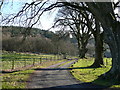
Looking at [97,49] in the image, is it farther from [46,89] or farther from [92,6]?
[46,89]

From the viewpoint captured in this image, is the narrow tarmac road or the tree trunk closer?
the narrow tarmac road

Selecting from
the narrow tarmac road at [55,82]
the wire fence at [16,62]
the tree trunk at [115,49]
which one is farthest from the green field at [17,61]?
the tree trunk at [115,49]

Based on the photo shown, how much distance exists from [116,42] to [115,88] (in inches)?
135

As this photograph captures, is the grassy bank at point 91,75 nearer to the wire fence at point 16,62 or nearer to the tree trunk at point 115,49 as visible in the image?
the tree trunk at point 115,49

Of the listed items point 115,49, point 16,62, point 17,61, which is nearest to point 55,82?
point 115,49

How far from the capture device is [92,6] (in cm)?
1138

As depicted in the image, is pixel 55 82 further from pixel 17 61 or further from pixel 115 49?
pixel 17 61

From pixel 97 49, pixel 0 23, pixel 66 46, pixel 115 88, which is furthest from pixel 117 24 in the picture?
pixel 66 46

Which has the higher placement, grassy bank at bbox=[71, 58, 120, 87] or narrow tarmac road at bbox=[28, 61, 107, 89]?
narrow tarmac road at bbox=[28, 61, 107, 89]

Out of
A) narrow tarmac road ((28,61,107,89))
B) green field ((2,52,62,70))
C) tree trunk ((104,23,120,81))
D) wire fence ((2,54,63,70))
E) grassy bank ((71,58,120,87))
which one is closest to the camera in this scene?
narrow tarmac road ((28,61,107,89))

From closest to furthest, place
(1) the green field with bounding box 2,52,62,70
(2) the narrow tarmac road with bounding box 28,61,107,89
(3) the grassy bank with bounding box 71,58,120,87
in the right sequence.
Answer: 1. (2) the narrow tarmac road with bounding box 28,61,107,89
2. (3) the grassy bank with bounding box 71,58,120,87
3. (1) the green field with bounding box 2,52,62,70

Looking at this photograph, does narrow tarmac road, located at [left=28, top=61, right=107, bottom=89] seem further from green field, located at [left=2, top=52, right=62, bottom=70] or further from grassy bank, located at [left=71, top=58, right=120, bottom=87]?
green field, located at [left=2, top=52, right=62, bottom=70]

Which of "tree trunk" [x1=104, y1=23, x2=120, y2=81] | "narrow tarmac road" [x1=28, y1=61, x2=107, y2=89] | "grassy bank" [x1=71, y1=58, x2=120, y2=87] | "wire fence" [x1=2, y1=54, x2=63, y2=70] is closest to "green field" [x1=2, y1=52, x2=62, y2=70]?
"wire fence" [x1=2, y1=54, x2=63, y2=70]

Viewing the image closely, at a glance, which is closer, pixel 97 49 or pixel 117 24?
pixel 117 24
